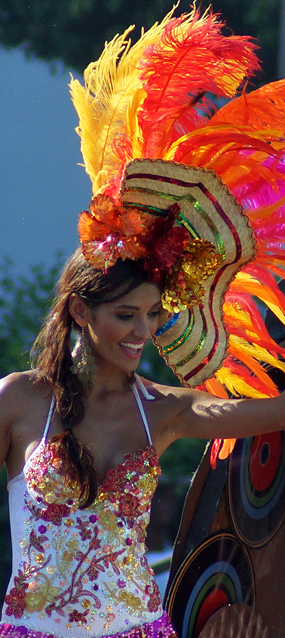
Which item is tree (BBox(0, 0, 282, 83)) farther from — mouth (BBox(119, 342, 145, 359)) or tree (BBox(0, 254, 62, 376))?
mouth (BBox(119, 342, 145, 359))

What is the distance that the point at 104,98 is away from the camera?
1977mm

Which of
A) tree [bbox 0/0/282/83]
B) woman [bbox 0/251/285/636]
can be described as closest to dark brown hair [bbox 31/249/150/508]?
woman [bbox 0/251/285/636]

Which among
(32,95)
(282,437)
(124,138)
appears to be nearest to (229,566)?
(282,437)

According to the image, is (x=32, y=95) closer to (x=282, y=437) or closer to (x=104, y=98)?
(x=104, y=98)

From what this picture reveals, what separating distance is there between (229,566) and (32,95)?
2.13 m

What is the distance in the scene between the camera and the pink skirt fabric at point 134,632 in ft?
5.64

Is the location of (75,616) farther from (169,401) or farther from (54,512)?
(169,401)

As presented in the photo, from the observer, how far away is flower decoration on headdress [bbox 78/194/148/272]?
1.78m

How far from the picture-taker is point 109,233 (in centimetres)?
181

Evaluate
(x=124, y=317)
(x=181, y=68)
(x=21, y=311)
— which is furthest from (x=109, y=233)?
(x=21, y=311)

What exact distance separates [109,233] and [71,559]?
75 centimetres

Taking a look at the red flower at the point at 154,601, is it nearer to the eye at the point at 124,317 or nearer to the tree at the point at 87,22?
the eye at the point at 124,317

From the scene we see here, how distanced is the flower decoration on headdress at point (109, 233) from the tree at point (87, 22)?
1949mm

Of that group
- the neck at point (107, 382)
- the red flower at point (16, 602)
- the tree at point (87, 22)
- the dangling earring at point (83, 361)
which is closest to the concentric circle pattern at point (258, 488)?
the neck at point (107, 382)
